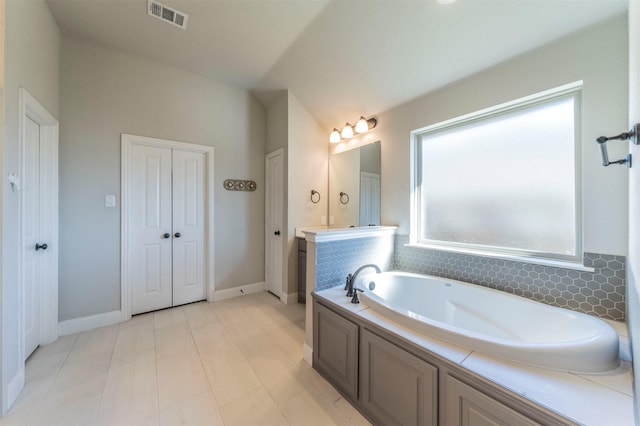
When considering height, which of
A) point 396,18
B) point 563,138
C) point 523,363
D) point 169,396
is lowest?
point 169,396

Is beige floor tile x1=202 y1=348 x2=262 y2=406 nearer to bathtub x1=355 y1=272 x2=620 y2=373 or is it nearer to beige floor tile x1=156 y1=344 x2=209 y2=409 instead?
beige floor tile x1=156 y1=344 x2=209 y2=409

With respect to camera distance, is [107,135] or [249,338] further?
[107,135]

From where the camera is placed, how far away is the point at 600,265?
1.43 metres

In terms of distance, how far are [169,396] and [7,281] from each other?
1207 millimetres

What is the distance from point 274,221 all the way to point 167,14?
7.82 feet

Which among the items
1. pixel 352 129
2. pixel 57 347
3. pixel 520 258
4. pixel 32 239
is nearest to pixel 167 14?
pixel 352 129

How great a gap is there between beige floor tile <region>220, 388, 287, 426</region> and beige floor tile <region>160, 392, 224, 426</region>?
52 millimetres

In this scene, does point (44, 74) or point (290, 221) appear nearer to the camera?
point (44, 74)

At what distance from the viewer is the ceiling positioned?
157 cm

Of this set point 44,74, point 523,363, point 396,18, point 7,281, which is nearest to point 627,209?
point 523,363

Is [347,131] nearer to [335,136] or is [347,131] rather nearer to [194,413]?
[335,136]

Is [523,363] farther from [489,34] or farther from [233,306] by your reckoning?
[233,306]

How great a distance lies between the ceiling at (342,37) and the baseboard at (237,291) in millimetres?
2639

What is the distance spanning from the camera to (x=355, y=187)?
9.98 ft
